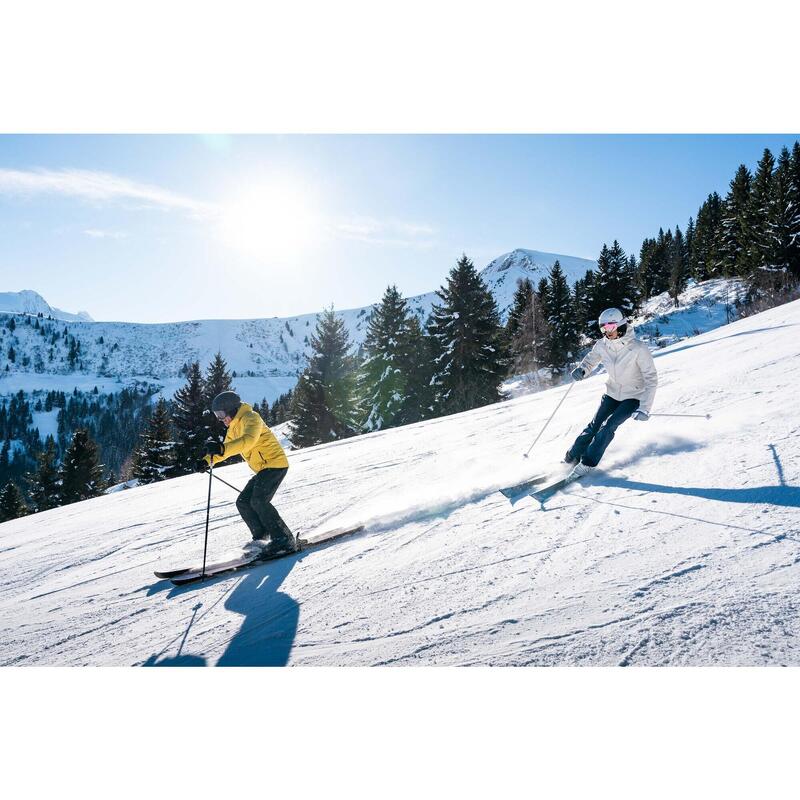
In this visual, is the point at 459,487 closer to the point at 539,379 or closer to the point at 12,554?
the point at 12,554

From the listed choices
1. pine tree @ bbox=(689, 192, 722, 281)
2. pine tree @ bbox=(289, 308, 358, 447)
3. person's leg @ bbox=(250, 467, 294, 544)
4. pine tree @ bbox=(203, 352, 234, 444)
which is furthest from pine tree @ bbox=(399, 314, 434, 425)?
pine tree @ bbox=(689, 192, 722, 281)

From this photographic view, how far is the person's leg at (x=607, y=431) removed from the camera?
525 cm

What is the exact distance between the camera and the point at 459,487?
5859 mm

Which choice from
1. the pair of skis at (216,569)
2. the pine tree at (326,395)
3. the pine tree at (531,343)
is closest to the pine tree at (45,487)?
the pine tree at (326,395)

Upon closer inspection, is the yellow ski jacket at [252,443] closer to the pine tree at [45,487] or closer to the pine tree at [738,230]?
the pine tree at [45,487]

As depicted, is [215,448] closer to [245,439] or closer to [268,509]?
[245,439]

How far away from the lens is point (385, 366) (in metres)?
28.1

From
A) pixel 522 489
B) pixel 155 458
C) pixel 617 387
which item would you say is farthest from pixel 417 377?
pixel 522 489

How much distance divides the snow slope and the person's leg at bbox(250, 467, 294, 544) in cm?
30

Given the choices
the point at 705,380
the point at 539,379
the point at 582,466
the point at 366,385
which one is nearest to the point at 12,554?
the point at 582,466

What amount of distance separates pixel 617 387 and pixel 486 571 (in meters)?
2.96

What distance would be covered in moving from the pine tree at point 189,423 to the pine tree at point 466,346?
1410 centimetres

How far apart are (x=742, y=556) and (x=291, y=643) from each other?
331 cm
